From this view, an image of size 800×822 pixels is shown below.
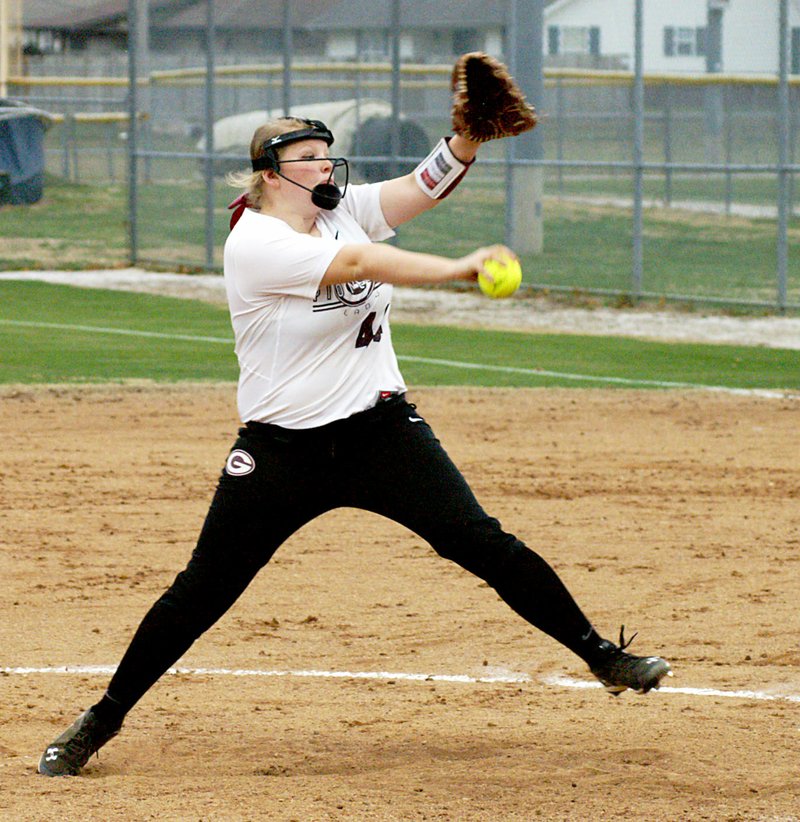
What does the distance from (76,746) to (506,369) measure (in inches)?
369

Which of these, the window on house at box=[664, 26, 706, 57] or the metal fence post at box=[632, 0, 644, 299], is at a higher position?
the window on house at box=[664, 26, 706, 57]

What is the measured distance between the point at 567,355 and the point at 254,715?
956 cm

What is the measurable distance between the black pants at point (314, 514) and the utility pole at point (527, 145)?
1519 centimetres

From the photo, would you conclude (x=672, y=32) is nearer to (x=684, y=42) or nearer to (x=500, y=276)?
(x=684, y=42)

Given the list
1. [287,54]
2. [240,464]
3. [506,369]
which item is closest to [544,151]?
[287,54]

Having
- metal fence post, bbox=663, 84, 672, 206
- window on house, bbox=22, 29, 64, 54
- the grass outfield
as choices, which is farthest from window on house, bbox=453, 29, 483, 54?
window on house, bbox=22, 29, 64, 54

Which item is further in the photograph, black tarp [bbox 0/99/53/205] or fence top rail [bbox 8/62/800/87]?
black tarp [bbox 0/99/53/205]

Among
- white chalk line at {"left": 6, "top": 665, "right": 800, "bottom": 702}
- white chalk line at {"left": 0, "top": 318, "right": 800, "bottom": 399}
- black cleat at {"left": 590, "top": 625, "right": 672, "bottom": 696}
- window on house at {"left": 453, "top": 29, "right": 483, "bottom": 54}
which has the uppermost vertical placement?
window on house at {"left": 453, "top": 29, "right": 483, "bottom": 54}

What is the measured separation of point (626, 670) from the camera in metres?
5.10

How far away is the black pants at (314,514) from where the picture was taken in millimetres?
4965

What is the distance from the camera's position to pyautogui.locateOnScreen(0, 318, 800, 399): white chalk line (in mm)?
12859

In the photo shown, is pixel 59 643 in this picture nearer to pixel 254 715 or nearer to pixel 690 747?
pixel 254 715

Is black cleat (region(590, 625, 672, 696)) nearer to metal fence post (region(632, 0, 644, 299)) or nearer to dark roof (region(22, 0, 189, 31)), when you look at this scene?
metal fence post (region(632, 0, 644, 299))

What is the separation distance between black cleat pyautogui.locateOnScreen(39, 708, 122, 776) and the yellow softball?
6.06 feet
